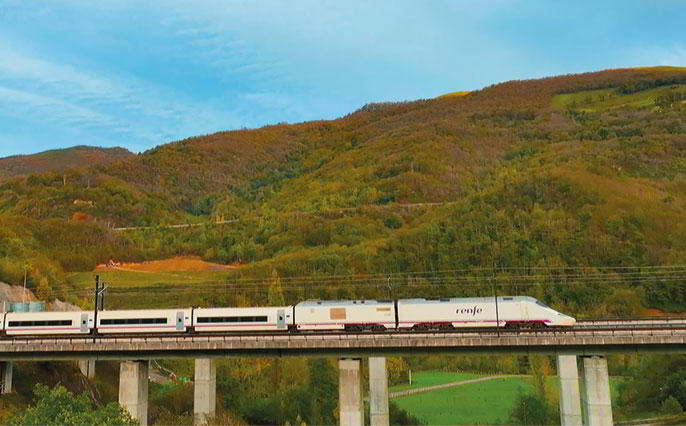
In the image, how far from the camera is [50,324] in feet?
175

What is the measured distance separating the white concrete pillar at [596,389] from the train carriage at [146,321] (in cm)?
3274

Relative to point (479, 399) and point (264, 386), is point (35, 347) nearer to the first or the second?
point (264, 386)

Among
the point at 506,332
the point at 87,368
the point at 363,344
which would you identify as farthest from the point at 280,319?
the point at 87,368

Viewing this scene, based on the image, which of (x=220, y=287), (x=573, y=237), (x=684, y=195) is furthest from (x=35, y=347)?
(x=684, y=195)

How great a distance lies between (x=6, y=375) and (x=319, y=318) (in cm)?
2858

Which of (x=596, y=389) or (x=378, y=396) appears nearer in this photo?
(x=596, y=389)

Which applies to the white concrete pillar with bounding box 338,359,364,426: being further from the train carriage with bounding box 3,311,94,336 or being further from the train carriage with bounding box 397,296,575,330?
the train carriage with bounding box 3,311,94,336

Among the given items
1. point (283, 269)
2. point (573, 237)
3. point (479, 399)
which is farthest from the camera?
point (283, 269)

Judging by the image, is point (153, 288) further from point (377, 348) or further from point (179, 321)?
point (377, 348)

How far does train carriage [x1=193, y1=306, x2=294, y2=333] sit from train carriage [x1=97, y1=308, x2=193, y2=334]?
5.56 feet

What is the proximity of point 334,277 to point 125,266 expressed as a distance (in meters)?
63.3

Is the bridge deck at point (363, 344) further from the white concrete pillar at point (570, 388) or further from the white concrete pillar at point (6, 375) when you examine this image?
the white concrete pillar at point (6, 375)

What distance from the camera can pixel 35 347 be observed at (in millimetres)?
47688

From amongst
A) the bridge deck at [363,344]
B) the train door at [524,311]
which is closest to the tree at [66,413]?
the bridge deck at [363,344]
